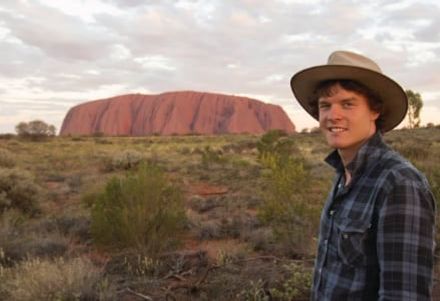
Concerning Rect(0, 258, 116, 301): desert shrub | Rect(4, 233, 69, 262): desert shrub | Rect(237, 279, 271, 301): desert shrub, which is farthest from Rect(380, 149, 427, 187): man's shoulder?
Rect(4, 233, 69, 262): desert shrub

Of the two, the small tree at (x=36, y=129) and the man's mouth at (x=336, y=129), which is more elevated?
the small tree at (x=36, y=129)

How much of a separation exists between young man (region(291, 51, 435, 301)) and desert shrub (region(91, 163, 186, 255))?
4815 millimetres

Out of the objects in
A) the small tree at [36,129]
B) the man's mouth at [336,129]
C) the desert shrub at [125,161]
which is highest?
the small tree at [36,129]

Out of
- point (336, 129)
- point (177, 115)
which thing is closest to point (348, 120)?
point (336, 129)

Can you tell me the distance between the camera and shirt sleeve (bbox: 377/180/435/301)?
4.38 ft

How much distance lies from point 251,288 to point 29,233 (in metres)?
4.62

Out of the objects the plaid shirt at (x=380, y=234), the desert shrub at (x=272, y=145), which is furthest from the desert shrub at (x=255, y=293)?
the desert shrub at (x=272, y=145)

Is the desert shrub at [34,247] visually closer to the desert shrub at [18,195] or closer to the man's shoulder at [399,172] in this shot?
the desert shrub at [18,195]

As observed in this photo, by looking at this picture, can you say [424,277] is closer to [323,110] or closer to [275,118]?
[323,110]

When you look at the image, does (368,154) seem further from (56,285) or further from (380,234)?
(56,285)

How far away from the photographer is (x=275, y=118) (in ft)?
373

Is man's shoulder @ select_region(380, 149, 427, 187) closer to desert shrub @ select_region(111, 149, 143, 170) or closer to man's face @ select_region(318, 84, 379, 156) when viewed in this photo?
man's face @ select_region(318, 84, 379, 156)

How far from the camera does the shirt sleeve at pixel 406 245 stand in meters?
1.33

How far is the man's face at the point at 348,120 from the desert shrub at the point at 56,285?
3379 millimetres
